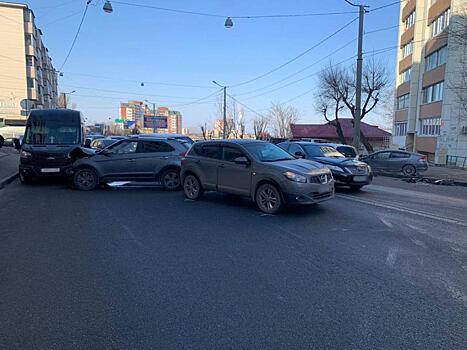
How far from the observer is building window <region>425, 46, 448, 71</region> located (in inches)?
Answer: 1150

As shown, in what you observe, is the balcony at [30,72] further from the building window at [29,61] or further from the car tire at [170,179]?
the car tire at [170,179]

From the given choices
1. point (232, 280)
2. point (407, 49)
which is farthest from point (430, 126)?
point (232, 280)

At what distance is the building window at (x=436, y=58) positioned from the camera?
2922cm

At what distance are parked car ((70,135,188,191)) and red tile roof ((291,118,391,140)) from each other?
158 ft

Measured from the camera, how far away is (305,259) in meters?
4.82

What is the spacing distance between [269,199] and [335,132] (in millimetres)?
51851

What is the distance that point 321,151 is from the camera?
40.2 feet

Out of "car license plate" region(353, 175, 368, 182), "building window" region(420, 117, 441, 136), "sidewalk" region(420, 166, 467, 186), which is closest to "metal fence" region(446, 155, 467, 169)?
→ "building window" region(420, 117, 441, 136)

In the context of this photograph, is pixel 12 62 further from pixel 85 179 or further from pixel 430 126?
pixel 430 126

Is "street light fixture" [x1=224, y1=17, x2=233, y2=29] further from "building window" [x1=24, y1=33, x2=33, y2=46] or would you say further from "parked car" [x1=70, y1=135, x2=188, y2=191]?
"building window" [x1=24, y1=33, x2=33, y2=46]

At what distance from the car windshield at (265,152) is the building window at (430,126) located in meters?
26.8

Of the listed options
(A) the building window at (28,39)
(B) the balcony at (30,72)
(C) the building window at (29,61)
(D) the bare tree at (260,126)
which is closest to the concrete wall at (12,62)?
(B) the balcony at (30,72)

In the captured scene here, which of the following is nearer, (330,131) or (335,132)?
(335,132)

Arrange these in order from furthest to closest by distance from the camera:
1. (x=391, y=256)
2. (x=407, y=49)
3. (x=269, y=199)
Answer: (x=407, y=49), (x=269, y=199), (x=391, y=256)
